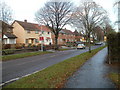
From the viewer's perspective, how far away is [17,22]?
42031 mm

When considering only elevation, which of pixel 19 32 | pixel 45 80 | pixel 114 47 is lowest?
pixel 45 80

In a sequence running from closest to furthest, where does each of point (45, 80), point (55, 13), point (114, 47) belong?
point (45, 80)
point (114, 47)
point (55, 13)

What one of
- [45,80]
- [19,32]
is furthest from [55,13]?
[45,80]

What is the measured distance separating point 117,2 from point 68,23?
65.3 feet

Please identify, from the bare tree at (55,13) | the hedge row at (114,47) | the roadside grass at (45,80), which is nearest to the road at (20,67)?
the roadside grass at (45,80)

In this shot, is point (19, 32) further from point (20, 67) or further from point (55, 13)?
point (20, 67)

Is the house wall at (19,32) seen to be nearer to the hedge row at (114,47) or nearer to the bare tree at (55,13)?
the bare tree at (55,13)

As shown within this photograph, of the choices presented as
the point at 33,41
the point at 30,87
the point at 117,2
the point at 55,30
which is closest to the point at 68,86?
the point at 30,87

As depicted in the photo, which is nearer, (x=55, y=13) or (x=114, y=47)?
(x=114, y=47)

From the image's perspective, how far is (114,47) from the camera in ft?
36.8

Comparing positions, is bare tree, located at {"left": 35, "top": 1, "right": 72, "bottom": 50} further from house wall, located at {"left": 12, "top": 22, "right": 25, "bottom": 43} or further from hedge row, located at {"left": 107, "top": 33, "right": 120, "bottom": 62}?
hedge row, located at {"left": 107, "top": 33, "right": 120, "bottom": 62}

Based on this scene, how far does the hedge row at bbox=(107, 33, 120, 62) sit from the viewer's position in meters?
10.9

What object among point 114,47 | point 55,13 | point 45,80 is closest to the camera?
point 45,80

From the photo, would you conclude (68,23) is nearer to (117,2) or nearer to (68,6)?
(68,6)
